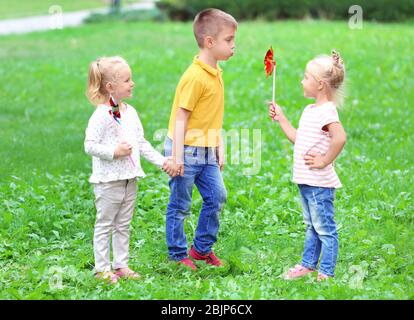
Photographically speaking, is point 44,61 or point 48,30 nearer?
point 44,61

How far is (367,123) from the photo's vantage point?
974 centimetres

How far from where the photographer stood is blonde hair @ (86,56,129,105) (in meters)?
5.33

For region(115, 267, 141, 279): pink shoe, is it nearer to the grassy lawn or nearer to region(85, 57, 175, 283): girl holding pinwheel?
region(85, 57, 175, 283): girl holding pinwheel

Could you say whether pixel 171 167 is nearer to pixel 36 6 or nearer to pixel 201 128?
pixel 201 128

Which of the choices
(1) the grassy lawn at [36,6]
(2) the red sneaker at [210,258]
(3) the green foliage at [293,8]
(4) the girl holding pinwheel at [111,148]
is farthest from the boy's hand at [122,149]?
(1) the grassy lawn at [36,6]

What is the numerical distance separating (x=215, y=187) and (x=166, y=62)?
851cm

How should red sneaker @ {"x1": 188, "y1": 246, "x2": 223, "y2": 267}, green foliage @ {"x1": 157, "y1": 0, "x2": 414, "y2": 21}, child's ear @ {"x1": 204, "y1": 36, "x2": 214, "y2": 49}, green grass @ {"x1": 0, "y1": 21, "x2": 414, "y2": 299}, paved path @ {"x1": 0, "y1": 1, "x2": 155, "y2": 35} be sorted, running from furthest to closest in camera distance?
paved path @ {"x1": 0, "y1": 1, "x2": 155, "y2": 35}
green foliage @ {"x1": 157, "y1": 0, "x2": 414, "y2": 21}
red sneaker @ {"x1": 188, "y1": 246, "x2": 223, "y2": 267}
child's ear @ {"x1": 204, "y1": 36, "x2": 214, "y2": 49}
green grass @ {"x1": 0, "y1": 21, "x2": 414, "y2": 299}

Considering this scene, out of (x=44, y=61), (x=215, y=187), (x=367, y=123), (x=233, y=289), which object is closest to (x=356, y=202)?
(x=215, y=187)

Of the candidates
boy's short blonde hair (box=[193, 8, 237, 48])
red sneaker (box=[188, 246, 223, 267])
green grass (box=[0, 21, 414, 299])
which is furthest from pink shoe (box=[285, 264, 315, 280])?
boy's short blonde hair (box=[193, 8, 237, 48])

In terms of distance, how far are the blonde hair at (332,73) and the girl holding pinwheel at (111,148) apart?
109 cm

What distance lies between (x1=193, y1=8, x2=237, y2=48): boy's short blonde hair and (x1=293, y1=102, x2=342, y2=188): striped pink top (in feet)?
2.56

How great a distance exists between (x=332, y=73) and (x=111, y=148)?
1.43 metres

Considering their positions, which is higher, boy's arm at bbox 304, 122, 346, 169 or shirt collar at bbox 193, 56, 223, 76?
shirt collar at bbox 193, 56, 223, 76

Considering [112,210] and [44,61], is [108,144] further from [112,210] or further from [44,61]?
[44,61]
